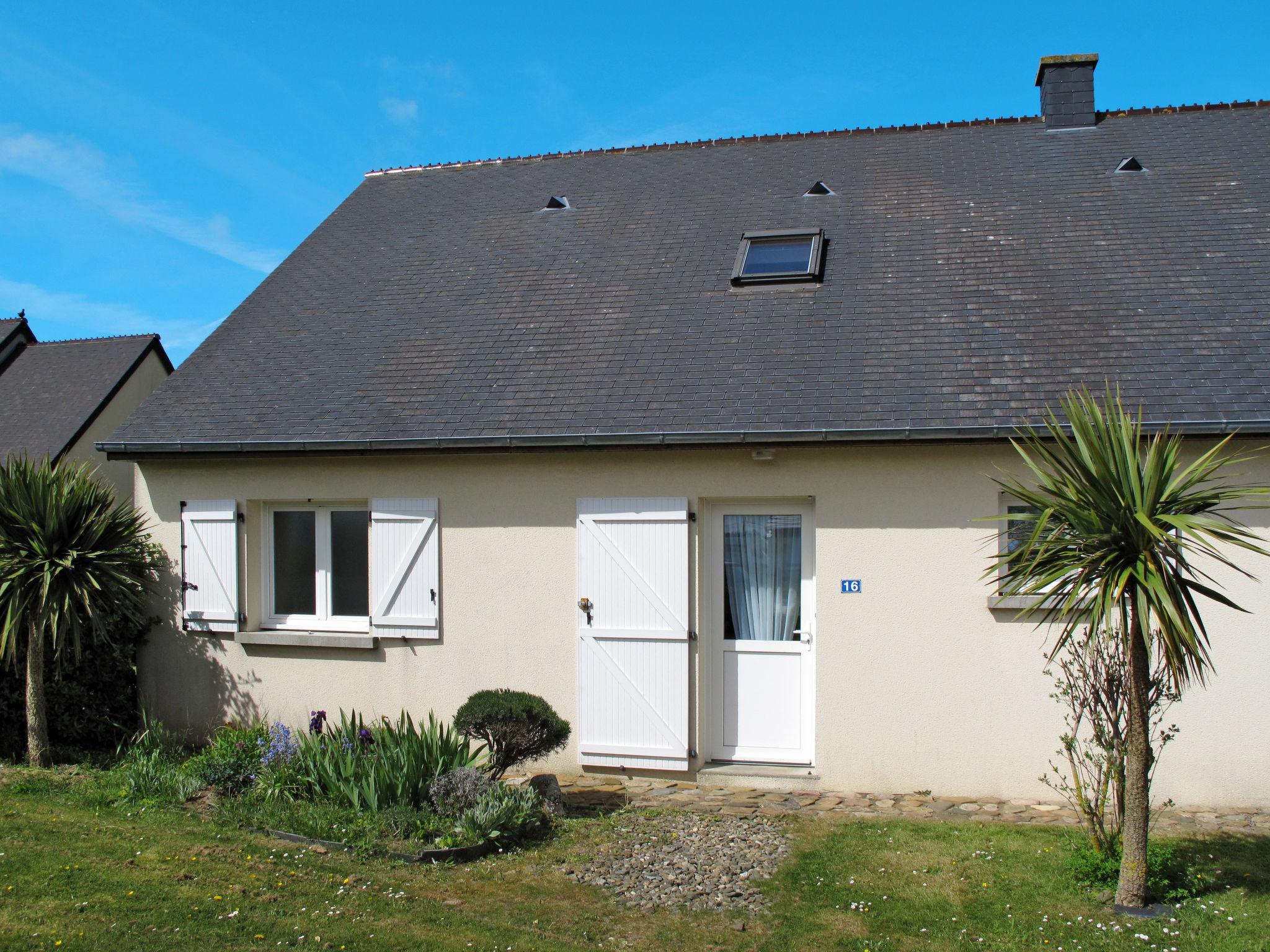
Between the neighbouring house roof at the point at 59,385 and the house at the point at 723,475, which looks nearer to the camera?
the house at the point at 723,475

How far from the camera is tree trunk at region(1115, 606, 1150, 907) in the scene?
5.13m

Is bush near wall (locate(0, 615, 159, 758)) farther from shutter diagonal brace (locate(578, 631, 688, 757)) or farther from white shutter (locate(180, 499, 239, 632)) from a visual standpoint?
shutter diagonal brace (locate(578, 631, 688, 757))

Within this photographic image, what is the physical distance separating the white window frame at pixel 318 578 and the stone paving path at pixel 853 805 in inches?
100

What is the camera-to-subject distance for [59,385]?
17609mm


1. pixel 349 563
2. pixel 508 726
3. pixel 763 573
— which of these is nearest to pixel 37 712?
pixel 349 563

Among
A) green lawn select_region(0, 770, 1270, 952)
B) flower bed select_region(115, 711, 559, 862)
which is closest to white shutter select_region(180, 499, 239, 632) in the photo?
flower bed select_region(115, 711, 559, 862)

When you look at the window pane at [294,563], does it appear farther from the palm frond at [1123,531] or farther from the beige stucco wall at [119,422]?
the beige stucco wall at [119,422]

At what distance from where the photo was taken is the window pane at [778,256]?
9.64 metres

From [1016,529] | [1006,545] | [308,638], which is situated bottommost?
[308,638]

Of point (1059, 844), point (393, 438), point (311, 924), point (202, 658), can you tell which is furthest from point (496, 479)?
point (1059, 844)

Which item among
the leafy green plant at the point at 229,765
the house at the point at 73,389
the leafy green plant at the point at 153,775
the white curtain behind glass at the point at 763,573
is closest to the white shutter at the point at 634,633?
the white curtain behind glass at the point at 763,573

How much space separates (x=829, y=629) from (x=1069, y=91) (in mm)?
7758

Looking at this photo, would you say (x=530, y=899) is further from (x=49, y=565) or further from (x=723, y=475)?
(x=49, y=565)

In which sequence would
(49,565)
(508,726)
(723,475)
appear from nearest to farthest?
(508,726), (49,565), (723,475)
